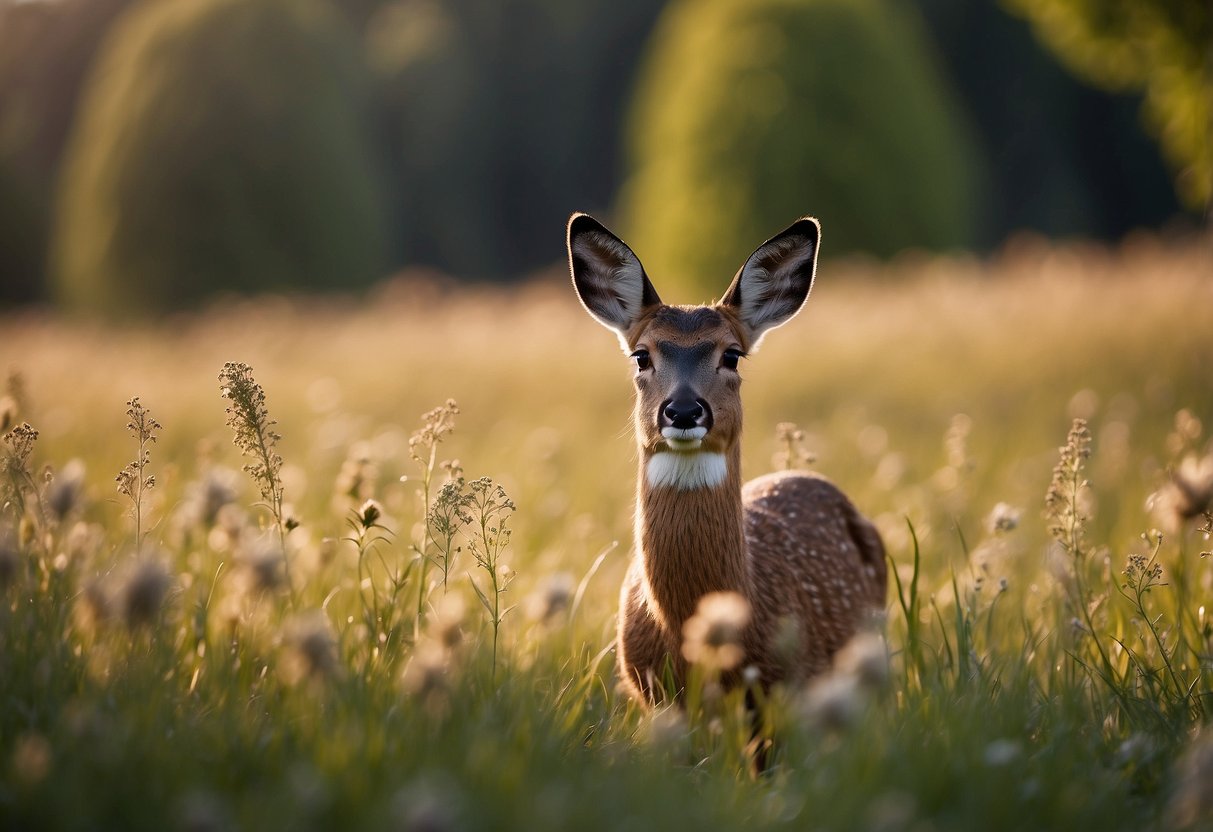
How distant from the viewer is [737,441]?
4055 millimetres

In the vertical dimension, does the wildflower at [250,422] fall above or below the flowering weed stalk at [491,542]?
above

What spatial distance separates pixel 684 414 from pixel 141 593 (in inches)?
71.7

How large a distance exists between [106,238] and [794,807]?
91.3ft

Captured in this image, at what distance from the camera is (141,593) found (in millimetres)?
2320

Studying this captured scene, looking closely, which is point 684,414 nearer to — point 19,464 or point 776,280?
point 776,280

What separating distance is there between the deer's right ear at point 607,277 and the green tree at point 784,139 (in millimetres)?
19575

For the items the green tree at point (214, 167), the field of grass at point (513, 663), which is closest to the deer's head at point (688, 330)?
the field of grass at point (513, 663)

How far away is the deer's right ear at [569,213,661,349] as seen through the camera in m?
4.29

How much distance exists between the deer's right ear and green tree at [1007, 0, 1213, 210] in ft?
32.6

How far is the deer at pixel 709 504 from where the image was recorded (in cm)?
376

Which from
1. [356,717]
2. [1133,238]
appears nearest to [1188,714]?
[356,717]

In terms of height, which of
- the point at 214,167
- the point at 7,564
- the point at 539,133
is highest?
the point at 539,133

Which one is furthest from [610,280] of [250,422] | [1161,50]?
[1161,50]

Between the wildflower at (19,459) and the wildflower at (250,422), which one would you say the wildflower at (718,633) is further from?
the wildflower at (19,459)
